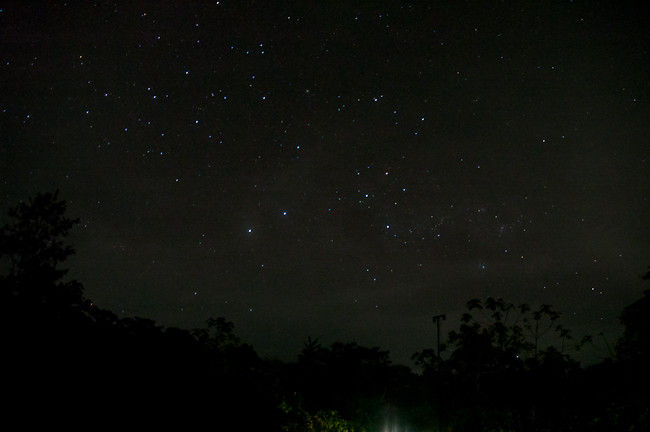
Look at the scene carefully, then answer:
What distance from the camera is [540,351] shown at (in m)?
14.1

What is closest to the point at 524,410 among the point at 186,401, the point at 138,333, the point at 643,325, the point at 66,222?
the point at 643,325

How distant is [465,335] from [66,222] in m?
16.5

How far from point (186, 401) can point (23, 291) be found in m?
6.83

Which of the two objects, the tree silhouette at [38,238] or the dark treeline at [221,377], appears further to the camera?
the tree silhouette at [38,238]

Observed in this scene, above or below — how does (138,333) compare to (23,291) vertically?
below

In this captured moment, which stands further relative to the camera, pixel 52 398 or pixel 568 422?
pixel 568 422

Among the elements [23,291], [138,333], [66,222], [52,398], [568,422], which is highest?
[66,222]

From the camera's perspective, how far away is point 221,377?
1031 cm

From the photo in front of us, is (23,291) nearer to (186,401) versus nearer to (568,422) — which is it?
(186,401)

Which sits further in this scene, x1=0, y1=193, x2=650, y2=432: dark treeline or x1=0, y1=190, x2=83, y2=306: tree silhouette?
x1=0, y1=190, x2=83, y2=306: tree silhouette

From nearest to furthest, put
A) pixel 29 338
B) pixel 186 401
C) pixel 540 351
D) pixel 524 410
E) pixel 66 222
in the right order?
pixel 29 338
pixel 186 401
pixel 524 410
pixel 540 351
pixel 66 222

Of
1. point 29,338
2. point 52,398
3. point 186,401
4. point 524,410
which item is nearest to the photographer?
point 52,398

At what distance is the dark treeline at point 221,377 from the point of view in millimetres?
6609

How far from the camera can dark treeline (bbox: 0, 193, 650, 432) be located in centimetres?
661
